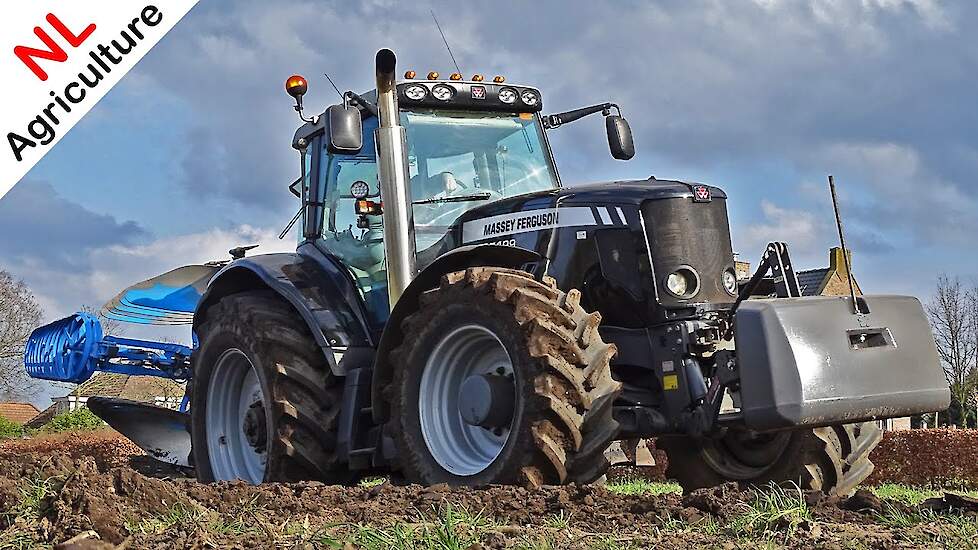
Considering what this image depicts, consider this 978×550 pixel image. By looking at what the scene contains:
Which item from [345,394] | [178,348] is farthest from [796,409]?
[178,348]

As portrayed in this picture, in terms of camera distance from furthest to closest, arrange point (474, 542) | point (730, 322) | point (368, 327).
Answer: point (368, 327)
point (730, 322)
point (474, 542)

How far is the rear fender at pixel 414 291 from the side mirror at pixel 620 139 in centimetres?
151

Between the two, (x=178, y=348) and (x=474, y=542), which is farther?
(x=178, y=348)

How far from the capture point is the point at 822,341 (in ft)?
18.4

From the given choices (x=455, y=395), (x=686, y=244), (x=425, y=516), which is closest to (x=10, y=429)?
(x=455, y=395)

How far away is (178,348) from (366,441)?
4153 millimetres

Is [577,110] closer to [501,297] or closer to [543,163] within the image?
[543,163]

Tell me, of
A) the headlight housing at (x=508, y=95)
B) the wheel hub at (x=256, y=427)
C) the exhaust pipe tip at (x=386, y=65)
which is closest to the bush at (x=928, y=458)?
the headlight housing at (x=508, y=95)

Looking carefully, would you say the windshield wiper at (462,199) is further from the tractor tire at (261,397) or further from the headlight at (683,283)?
the headlight at (683,283)

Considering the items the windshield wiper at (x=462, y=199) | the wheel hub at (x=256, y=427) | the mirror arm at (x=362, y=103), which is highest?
the mirror arm at (x=362, y=103)

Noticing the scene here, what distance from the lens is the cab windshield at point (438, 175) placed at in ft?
24.2

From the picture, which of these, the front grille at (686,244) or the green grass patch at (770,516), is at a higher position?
the front grille at (686,244)

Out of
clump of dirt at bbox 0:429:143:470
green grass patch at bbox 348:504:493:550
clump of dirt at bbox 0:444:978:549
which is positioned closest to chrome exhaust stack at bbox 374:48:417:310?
clump of dirt at bbox 0:444:978:549

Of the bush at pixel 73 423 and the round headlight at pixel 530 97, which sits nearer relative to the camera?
the round headlight at pixel 530 97
